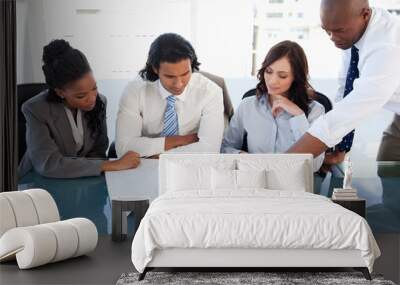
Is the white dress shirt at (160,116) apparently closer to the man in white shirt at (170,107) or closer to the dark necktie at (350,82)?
the man in white shirt at (170,107)

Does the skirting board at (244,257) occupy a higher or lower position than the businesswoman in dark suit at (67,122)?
lower

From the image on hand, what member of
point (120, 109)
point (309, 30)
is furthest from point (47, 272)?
point (309, 30)

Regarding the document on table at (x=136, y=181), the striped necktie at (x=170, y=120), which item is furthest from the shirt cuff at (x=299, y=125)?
the document on table at (x=136, y=181)

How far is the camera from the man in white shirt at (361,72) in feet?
26.2

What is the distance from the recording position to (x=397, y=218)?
8.38 m

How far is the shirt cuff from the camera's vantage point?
26.8 ft

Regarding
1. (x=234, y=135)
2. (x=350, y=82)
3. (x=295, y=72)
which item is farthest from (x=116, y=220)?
(x=350, y=82)

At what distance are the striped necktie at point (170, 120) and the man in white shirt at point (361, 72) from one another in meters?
1.27

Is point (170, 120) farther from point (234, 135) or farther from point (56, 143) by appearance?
point (56, 143)

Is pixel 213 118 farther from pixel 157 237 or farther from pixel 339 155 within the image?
pixel 157 237

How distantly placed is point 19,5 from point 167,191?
2.60 meters

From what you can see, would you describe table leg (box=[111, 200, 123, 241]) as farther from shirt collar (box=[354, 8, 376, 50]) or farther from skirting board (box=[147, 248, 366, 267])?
shirt collar (box=[354, 8, 376, 50])

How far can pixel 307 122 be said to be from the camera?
322 inches

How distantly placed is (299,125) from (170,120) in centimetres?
136
